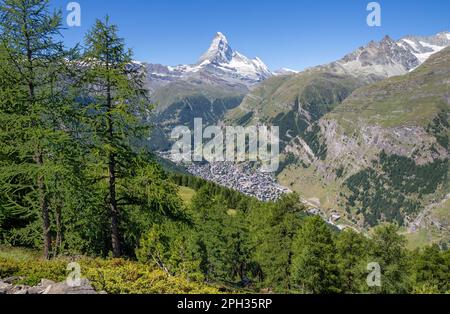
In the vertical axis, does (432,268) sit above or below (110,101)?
below

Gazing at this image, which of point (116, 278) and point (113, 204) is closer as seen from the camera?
point (116, 278)

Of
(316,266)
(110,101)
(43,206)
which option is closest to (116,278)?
(43,206)

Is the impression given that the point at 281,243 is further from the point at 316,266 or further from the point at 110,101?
the point at 110,101

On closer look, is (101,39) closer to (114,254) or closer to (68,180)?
(68,180)

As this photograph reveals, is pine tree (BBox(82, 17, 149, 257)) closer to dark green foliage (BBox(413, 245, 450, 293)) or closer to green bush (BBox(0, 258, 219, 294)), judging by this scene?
green bush (BBox(0, 258, 219, 294))
